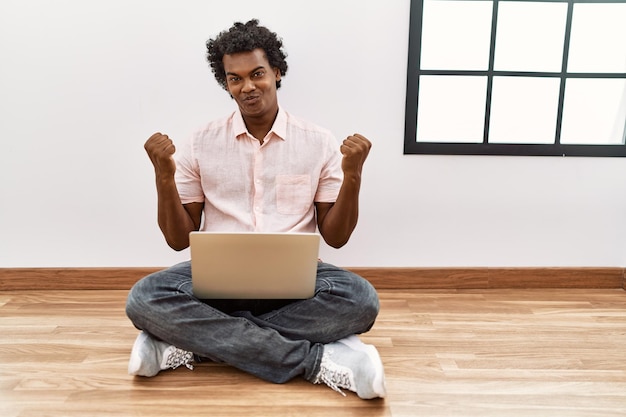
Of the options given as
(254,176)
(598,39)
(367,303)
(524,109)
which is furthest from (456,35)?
(367,303)

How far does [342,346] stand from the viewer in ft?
4.42

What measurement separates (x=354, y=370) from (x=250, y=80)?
0.89 m

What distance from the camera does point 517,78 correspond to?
6.59 ft

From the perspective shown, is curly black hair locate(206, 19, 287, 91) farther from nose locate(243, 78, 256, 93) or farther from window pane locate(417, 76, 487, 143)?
window pane locate(417, 76, 487, 143)

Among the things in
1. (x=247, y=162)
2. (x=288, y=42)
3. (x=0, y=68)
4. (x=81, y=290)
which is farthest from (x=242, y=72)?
(x=81, y=290)

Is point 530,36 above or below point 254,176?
above

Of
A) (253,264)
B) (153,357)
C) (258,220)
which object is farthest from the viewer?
(258,220)

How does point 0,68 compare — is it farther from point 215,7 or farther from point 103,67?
point 215,7

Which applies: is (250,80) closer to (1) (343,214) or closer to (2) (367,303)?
(1) (343,214)

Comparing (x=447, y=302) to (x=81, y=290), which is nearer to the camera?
(x=447, y=302)

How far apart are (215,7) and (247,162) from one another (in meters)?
0.73

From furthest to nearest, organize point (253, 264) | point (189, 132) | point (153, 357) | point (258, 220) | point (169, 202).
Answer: point (189, 132) → point (258, 220) → point (169, 202) → point (153, 357) → point (253, 264)

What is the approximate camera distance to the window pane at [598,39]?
1967 mm

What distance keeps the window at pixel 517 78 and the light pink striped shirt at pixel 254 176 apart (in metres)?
0.61
